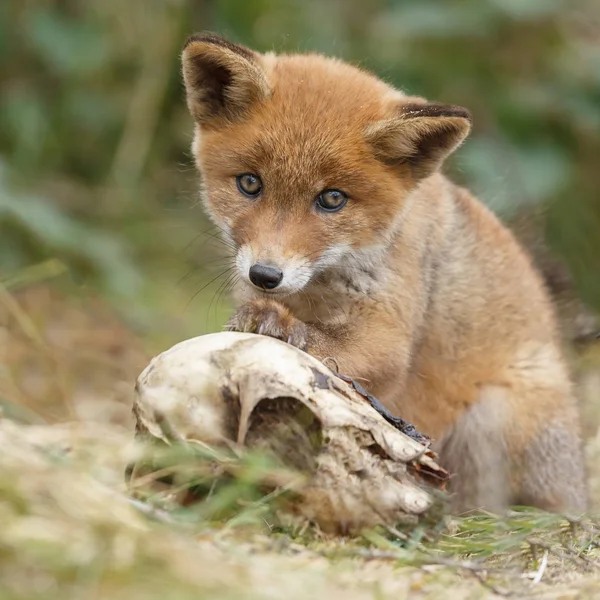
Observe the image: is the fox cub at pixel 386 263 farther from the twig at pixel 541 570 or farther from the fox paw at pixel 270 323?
the twig at pixel 541 570

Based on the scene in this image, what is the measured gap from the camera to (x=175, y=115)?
29.2ft

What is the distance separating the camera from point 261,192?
13.6 ft

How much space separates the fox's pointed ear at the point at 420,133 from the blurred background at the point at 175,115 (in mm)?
2797

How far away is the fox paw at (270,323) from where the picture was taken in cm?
381

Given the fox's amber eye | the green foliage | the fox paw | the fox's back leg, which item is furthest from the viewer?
the green foliage

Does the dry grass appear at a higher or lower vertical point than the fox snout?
lower

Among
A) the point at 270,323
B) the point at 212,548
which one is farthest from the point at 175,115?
the point at 212,548

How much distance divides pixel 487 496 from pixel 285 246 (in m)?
1.79

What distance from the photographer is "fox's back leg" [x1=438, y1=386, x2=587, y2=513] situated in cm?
478

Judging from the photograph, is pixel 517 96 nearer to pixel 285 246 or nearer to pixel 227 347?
pixel 285 246

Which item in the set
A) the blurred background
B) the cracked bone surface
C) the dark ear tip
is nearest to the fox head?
the dark ear tip

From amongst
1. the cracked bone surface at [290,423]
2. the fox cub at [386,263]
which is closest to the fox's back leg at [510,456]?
the fox cub at [386,263]

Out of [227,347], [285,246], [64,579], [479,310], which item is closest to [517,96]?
[479,310]

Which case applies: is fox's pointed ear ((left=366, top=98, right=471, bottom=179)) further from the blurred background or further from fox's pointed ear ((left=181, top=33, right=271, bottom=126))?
the blurred background
